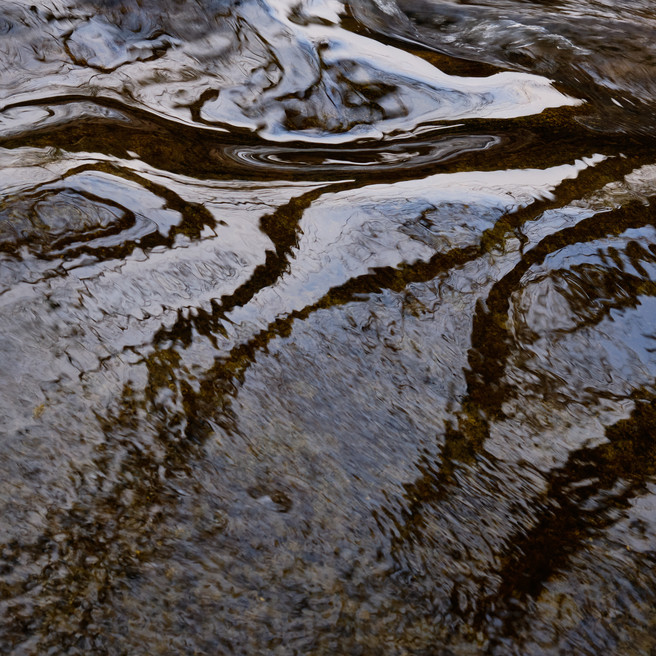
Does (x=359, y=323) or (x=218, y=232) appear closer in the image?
(x=359, y=323)

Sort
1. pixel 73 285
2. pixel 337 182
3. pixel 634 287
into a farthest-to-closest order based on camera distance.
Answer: pixel 337 182 < pixel 634 287 < pixel 73 285

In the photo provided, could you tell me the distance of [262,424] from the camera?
250 cm

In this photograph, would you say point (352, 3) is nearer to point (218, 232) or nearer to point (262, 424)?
point (218, 232)

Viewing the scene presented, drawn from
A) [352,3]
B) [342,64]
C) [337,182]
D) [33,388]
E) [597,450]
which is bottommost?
[33,388]

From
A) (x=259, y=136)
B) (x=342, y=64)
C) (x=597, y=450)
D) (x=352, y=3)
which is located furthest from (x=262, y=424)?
(x=352, y=3)

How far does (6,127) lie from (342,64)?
227 cm

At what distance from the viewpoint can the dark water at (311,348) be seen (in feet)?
6.70

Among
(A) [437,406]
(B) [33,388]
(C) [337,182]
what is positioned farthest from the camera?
(C) [337,182]

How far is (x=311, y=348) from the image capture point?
2.80 meters

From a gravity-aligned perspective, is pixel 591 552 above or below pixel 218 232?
below

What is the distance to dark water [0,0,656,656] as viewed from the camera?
2.04 metres

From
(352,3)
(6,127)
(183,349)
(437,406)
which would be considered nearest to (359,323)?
(437,406)

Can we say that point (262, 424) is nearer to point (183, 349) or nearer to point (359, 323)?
point (183, 349)

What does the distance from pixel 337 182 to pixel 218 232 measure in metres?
0.83
